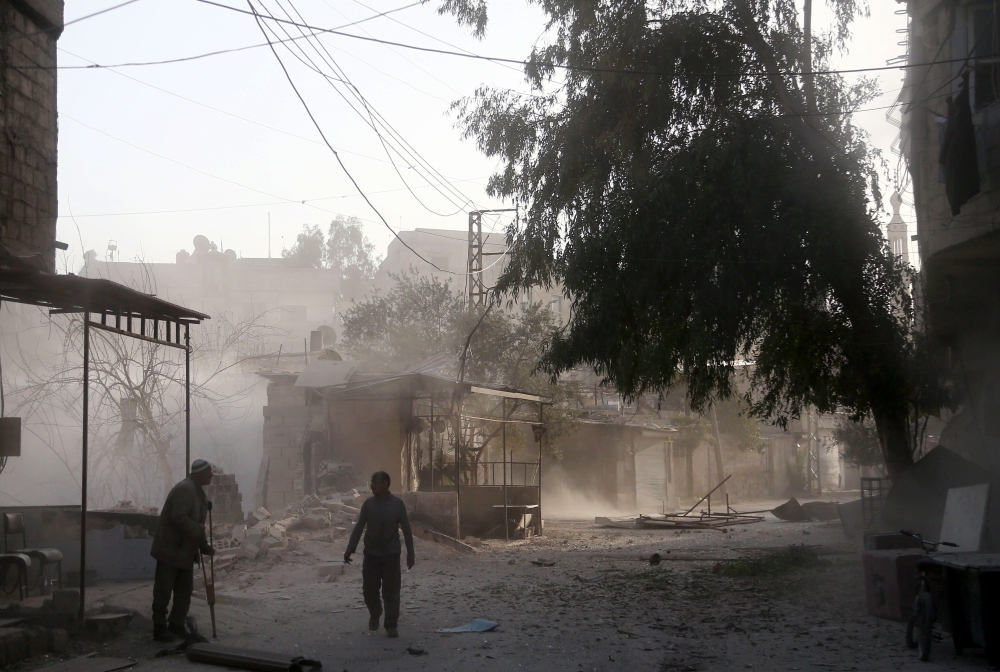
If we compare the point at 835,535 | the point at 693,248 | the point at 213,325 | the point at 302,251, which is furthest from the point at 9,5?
the point at 302,251

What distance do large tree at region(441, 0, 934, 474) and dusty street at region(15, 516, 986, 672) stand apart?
281cm

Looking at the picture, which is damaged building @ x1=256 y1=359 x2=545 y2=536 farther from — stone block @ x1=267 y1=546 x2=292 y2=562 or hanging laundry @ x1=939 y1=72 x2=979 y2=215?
hanging laundry @ x1=939 y1=72 x2=979 y2=215

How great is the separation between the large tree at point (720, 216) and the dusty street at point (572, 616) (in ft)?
9.23

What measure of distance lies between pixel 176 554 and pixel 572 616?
4.43m

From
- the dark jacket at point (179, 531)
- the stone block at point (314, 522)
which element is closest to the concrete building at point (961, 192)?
the dark jacket at point (179, 531)

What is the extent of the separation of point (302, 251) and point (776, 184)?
209 feet

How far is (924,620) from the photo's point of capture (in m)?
7.02

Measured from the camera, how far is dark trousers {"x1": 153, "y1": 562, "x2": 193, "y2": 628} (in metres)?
7.22

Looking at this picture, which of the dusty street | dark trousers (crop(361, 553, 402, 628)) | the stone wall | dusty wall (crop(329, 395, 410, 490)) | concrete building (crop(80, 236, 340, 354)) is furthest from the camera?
concrete building (crop(80, 236, 340, 354))

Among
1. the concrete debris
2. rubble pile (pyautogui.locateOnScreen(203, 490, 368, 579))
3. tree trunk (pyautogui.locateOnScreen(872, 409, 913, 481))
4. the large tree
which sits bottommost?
rubble pile (pyautogui.locateOnScreen(203, 490, 368, 579))

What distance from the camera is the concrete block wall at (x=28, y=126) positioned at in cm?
832

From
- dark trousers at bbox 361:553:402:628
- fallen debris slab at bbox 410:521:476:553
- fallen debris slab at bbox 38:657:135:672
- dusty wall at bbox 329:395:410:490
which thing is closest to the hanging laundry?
dark trousers at bbox 361:553:402:628

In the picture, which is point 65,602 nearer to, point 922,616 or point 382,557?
point 382,557

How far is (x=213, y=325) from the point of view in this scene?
47.2 metres
